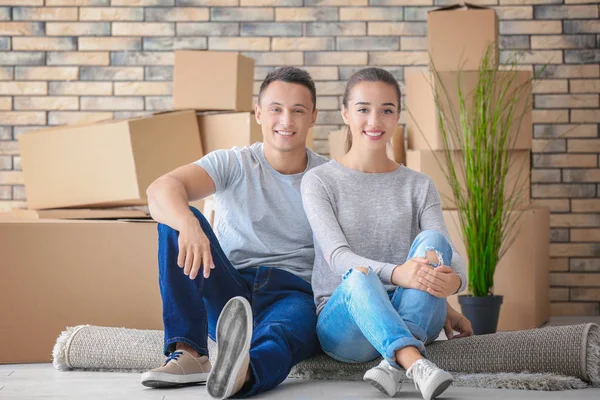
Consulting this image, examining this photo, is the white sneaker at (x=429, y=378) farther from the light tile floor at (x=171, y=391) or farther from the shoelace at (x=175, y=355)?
the shoelace at (x=175, y=355)

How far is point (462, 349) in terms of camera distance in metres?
2.18

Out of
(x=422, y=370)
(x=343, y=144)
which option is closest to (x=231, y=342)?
(x=422, y=370)

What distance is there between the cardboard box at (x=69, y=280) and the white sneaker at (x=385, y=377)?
1061mm

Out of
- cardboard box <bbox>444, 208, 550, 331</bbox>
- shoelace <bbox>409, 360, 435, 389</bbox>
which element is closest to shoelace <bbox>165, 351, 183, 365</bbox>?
shoelace <bbox>409, 360, 435, 389</bbox>

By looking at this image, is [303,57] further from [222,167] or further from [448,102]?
[222,167]

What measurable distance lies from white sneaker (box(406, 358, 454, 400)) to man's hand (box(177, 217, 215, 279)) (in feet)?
1.74

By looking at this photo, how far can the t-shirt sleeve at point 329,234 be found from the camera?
195 cm

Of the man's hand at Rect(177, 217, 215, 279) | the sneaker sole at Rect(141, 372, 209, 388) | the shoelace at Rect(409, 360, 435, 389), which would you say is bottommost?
the sneaker sole at Rect(141, 372, 209, 388)

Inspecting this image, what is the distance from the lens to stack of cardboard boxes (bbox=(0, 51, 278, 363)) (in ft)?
8.41

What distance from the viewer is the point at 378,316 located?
5.95 feet

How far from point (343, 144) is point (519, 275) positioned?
0.93 m

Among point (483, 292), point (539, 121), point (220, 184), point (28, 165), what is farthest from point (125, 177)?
point (539, 121)

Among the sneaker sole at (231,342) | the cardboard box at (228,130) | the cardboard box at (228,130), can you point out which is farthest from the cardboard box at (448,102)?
the sneaker sole at (231,342)

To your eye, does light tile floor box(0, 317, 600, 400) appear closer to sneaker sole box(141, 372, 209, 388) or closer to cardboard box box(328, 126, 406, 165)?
sneaker sole box(141, 372, 209, 388)
